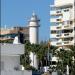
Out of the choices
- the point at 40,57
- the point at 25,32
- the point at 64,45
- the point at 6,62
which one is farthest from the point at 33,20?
the point at 6,62

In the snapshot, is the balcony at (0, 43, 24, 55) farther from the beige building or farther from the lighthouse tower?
the beige building

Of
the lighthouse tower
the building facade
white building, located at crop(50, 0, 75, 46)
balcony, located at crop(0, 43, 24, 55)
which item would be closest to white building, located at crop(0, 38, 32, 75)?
balcony, located at crop(0, 43, 24, 55)

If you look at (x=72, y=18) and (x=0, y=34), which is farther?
(x=0, y=34)

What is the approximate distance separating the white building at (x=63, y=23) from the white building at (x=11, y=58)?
53.0 meters

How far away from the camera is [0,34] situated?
155m

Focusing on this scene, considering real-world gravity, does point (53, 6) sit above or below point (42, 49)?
above

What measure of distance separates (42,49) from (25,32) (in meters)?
53.0

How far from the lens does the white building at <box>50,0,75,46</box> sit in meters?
95.9

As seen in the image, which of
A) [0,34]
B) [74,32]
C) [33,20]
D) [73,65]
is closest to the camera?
[73,65]

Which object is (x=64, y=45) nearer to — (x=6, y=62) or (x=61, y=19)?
(x=61, y=19)

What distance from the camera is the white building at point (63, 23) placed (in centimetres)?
9588

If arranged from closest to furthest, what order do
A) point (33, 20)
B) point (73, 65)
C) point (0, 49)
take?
point (0, 49)
point (73, 65)
point (33, 20)

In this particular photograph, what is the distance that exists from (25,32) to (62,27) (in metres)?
58.4

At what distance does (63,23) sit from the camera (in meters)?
98.0
